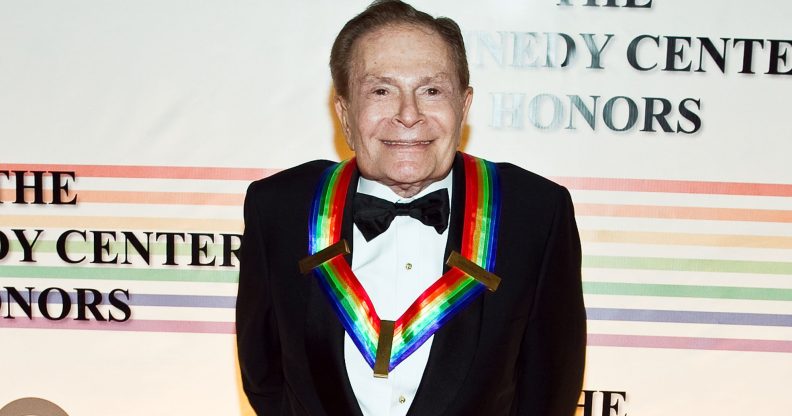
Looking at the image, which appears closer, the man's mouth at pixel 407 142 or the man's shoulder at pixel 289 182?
the man's mouth at pixel 407 142

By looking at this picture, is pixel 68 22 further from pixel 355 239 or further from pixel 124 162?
pixel 355 239

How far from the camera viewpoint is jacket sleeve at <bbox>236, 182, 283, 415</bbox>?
159 centimetres

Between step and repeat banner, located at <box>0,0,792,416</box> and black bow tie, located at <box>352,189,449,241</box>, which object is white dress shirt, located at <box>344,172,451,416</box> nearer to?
black bow tie, located at <box>352,189,449,241</box>

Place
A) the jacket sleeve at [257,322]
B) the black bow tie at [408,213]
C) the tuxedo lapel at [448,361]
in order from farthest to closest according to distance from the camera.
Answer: the jacket sleeve at [257,322] < the black bow tie at [408,213] < the tuxedo lapel at [448,361]

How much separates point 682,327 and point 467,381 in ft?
4.28

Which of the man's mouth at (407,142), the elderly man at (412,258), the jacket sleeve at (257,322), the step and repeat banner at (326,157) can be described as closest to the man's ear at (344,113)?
the elderly man at (412,258)

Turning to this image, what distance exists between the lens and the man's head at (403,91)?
141cm

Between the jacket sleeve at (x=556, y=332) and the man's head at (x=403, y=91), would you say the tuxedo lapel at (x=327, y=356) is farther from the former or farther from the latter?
the jacket sleeve at (x=556, y=332)

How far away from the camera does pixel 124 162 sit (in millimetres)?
2418

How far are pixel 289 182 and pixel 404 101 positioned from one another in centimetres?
35

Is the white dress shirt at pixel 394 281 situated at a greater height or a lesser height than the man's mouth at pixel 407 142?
lesser

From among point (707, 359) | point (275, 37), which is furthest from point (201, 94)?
point (707, 359)

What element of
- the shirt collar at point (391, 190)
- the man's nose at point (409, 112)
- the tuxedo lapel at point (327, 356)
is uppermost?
the man's nose at point (409, 112)

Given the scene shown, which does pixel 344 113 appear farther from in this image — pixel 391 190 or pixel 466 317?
pixel 466 317
